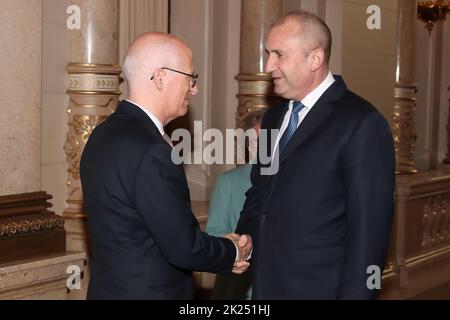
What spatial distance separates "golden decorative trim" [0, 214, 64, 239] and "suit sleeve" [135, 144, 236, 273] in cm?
151

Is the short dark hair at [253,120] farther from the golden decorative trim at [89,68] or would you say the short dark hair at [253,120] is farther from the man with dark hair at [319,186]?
the golden decorative trim at [89,68]

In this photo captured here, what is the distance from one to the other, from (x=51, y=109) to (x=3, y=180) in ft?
2.69

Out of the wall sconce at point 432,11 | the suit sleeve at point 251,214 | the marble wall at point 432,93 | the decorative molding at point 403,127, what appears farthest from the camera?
the marble wall at point 432,93

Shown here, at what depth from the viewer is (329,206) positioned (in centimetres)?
291

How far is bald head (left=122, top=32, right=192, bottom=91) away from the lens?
9.12ft

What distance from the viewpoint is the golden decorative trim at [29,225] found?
396 cm

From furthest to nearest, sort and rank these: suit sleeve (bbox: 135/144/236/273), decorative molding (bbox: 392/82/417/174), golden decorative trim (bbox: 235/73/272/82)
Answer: decorative molding (bbox: 392/82/417/174), golden decorative trim (bbox: 235/73/272/82), suit sleeve (bbox: 135/144/236/273)

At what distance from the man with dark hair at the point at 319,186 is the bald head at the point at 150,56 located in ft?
1.52

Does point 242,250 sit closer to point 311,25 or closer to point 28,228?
point 311,25

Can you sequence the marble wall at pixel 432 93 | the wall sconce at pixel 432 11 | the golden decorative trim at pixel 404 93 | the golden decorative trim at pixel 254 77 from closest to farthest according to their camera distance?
1. the golden decorative trim at pixel 254 77
2. the golden decorative trim at pixel 404 93
3. the wall sconce at pixel 432 11
4. the marble wall at pixel 432 93

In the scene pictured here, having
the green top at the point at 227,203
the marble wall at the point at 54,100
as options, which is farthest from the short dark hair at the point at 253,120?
the marble wall at the point at 54,100

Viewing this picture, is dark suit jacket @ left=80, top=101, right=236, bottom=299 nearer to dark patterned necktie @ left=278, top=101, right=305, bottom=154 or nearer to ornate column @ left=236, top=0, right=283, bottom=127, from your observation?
dark patterned necktie @ left=278, top=101, right=305, bottom=154

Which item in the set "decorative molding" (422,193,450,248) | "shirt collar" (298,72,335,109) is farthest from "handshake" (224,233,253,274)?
"decorative molding" (422,193,450,248)

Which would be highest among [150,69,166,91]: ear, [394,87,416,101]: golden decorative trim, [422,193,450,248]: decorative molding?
[150,69,166,91]: ear
